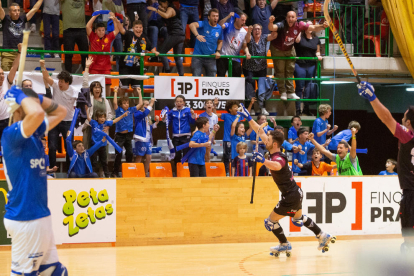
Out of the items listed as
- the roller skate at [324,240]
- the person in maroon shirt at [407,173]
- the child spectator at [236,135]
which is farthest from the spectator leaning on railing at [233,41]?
the person in maroon shirt at [407,173]

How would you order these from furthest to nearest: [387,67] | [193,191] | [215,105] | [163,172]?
[387,67]
[215,105]
[163,172]
[193,191]

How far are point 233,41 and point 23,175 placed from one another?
30.5ft

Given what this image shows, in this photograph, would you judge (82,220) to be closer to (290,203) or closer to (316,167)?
(290,203)

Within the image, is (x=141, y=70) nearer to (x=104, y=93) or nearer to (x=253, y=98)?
(x=104, y=93)

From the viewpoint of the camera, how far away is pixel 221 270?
7496mm

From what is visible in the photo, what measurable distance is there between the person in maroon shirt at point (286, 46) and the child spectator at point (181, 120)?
297 centimetres

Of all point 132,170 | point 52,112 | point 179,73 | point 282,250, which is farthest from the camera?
point 179,73

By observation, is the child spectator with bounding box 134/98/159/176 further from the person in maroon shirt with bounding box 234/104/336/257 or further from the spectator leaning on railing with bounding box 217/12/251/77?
the person in maroon shirt with bounding box 234/104/336/257

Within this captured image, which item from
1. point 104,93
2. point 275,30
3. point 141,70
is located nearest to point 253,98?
point 275,30

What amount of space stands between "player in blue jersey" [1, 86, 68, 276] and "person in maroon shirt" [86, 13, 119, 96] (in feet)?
25.1

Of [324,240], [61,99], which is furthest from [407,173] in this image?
[61,99]

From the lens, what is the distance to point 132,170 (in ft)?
34.9

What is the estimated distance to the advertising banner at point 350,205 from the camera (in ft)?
32.9

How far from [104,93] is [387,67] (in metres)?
9.16
